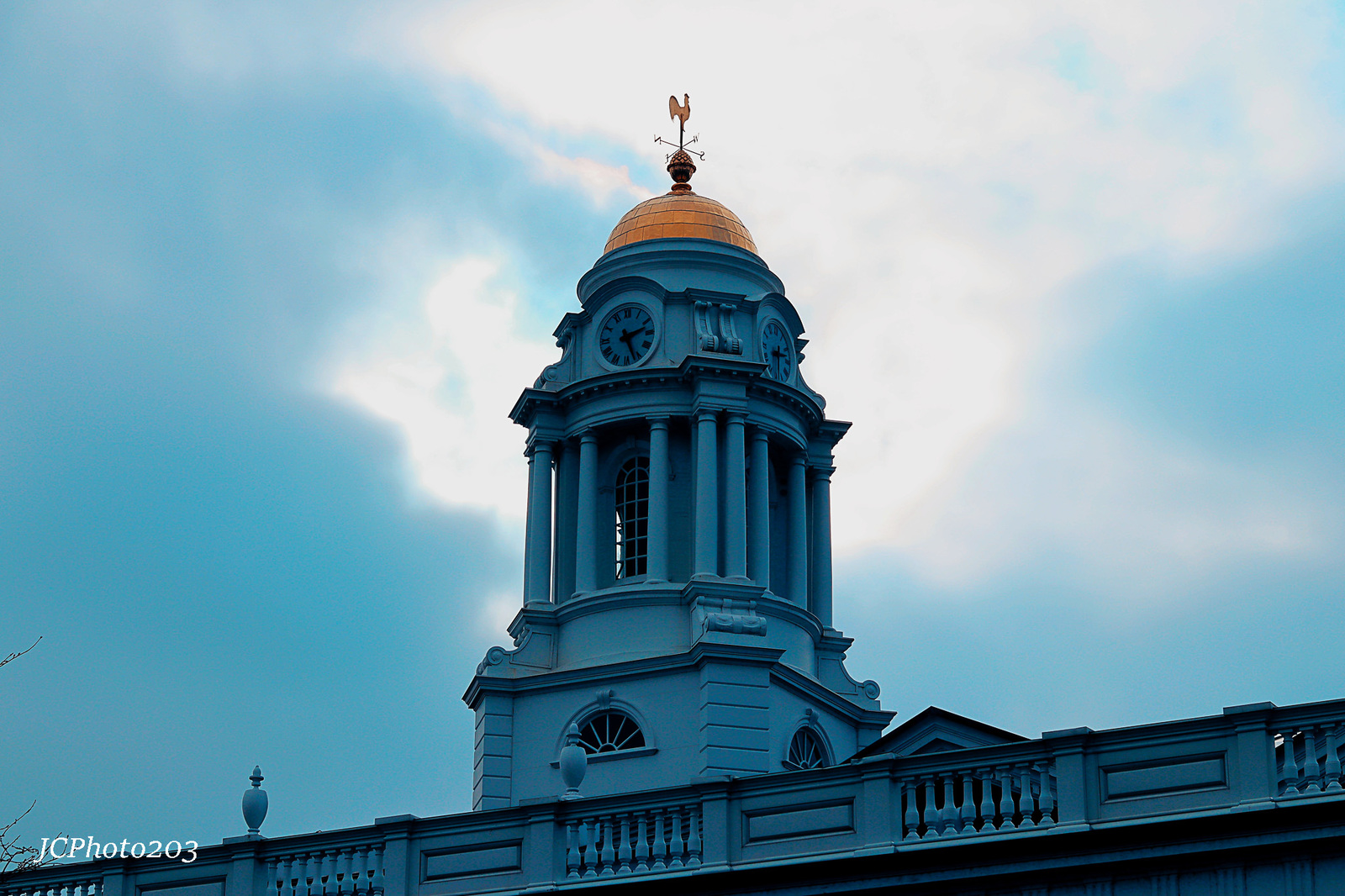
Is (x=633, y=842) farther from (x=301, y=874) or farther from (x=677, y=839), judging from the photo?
(x=301, y=874)

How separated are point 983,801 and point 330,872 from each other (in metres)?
8.50

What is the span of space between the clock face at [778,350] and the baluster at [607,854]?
1829 centimetres

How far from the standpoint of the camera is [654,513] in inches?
1539

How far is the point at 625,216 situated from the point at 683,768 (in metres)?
12.8

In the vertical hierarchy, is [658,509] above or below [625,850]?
above

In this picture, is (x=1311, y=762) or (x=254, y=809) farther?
(x=254, y=809)

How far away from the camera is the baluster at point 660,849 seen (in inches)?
907

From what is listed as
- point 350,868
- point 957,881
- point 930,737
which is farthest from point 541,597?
point 957,881

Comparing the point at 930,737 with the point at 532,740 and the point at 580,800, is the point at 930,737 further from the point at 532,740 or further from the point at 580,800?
the point at 580,800

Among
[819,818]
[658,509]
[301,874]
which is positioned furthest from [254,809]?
[658,509]

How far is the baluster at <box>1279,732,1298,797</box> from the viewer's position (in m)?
19.6

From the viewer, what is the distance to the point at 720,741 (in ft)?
119

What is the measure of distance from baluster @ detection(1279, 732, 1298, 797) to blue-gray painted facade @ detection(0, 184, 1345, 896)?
23 mm

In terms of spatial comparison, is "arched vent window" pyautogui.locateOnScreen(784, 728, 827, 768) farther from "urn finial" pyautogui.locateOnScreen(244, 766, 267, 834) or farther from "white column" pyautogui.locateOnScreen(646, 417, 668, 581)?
"urn finial" pyautogui.locateOnScreen(244, 766, 267, 834)
